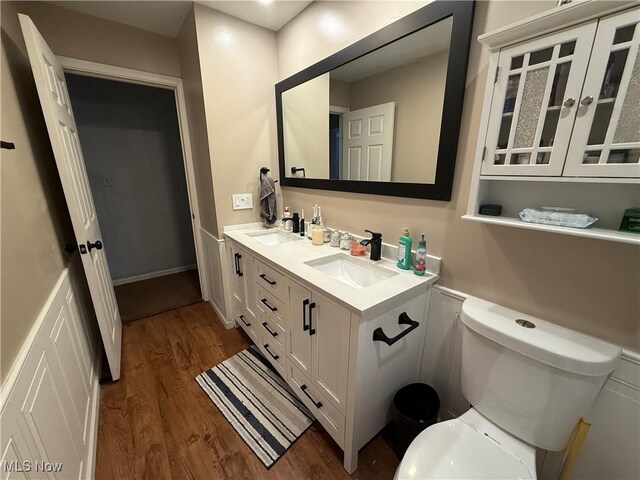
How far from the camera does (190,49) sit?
186 cm

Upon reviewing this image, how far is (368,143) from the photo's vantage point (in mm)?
1457

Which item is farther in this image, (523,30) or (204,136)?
(204,136)

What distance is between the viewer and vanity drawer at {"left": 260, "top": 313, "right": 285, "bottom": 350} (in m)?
1.51

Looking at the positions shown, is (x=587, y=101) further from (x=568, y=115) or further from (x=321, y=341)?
(x=321, y=341)

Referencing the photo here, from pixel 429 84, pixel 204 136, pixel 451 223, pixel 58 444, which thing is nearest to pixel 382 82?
pixel 429 84

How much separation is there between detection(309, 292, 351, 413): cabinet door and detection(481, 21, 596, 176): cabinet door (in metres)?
0.77

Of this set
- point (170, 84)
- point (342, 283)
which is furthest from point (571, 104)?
point (170, 84)

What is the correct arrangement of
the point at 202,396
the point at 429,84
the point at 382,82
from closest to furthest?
the point at 429,84 < the point at 382,82 < the point at 202,396

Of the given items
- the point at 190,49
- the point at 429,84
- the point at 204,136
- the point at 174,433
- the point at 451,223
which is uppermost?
the point at 190,49

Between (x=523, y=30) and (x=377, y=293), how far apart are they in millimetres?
956

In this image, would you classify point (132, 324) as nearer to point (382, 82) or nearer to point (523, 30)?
point (382, 82)

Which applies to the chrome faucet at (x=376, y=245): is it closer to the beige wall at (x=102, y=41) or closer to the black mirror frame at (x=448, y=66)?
the black mirror frame at (x=448, y=66)

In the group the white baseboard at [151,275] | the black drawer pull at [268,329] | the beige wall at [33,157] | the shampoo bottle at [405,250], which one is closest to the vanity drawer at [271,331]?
the black drawer pull at [268,329]

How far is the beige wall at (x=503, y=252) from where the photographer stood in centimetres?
81
